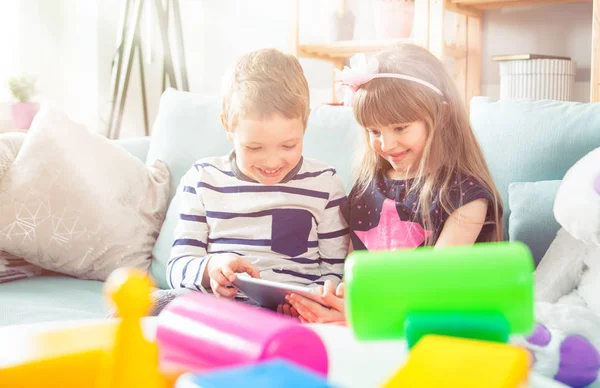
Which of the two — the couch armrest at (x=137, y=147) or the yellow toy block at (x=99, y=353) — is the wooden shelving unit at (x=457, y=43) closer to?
the couch armrest at (x=137, y=147)

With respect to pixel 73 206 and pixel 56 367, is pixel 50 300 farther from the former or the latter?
pixel 56 367

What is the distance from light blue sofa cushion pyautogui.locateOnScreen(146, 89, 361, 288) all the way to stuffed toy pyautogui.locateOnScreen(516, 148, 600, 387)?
1.70 feet

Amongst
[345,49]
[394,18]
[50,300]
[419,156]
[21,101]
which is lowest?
[50,300]

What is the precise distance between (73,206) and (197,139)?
35 cm

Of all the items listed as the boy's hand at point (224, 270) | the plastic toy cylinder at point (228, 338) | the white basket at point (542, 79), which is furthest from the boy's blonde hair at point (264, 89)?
the white basket at point (542, 79)

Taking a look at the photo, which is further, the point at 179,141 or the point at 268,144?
the point at 179,141

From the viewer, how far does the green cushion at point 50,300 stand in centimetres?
144

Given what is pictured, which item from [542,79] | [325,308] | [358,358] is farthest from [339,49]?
[358,358]

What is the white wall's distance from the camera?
2.59 metres

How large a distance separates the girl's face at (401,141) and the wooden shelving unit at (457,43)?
113 centimetres

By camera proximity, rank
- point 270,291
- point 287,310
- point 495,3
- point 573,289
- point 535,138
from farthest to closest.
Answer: point 495,3
point 535,138
point 573,289
point 287,310
point 270,291

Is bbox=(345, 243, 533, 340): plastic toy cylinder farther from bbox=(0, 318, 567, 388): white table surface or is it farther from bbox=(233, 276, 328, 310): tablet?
bbox=(233, 276, 328, 310): tablet

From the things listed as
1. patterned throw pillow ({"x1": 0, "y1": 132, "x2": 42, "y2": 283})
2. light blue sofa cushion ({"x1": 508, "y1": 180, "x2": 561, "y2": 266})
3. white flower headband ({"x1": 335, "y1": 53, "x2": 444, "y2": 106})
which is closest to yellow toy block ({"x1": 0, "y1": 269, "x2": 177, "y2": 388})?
white flower headband ({"x1": 335, "y1": 53, "x2": 444, "y2": 106})

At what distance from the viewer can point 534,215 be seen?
4.23 ft
